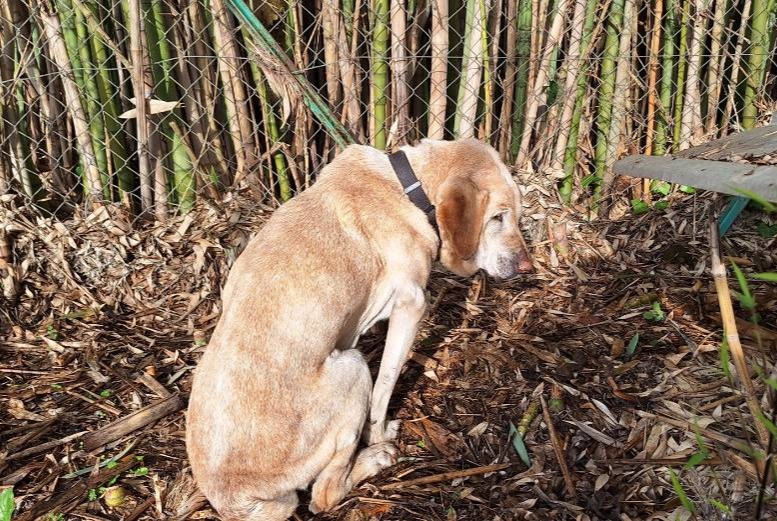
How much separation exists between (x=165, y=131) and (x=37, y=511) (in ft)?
7.64

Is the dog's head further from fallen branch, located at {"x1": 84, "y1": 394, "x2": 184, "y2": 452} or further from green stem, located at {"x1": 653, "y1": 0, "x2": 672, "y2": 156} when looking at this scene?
green stem, located at {"x1": 653, "y1": 0, "x2": 672, "y2": 156}

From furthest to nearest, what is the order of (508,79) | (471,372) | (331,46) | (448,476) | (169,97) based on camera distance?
(508,79), (331,46), (169,97), (471,372), (448,476)

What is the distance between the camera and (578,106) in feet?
15.6

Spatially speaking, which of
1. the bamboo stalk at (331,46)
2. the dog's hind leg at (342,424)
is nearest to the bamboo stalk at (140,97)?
the bamboo stalk at (331,46)

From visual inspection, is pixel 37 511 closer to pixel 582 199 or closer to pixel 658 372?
pixel 658 372

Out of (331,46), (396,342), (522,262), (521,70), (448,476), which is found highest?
(331,46)

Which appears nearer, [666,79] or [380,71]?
[380,71]

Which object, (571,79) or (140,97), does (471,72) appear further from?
(140,97)

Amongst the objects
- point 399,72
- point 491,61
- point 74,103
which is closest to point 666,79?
point 491,61

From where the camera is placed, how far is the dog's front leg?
119 inches

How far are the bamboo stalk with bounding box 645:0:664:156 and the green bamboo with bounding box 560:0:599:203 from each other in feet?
1.42

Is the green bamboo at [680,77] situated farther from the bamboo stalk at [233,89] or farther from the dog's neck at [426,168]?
the bamboo stalk at [233,89]

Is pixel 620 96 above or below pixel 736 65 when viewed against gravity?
below

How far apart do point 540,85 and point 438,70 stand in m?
0.72
